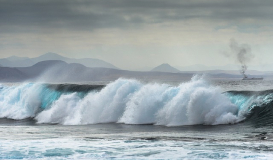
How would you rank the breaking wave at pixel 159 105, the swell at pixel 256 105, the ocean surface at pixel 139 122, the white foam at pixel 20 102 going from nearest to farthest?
the ocean surface at pixel 139 122 < the swell at pixel 256 105 < the breaking wave at pixel 159 105 < the white foam at pixel 20 102

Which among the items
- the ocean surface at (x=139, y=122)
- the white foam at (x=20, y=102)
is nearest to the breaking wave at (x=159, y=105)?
the ocean surface at (x=139, y=122)

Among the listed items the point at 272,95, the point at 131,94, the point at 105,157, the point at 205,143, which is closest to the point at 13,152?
the point at 105,157

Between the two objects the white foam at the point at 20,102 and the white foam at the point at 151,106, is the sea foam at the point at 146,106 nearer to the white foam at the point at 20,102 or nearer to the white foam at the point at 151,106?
the white foam at the point at 151,106

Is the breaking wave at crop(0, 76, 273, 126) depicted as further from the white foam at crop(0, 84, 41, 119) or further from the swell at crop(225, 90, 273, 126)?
the white foam at crop(0, 84, 41, 119)

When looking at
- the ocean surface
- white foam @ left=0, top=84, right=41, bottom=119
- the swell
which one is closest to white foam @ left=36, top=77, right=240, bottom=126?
the ocean surface

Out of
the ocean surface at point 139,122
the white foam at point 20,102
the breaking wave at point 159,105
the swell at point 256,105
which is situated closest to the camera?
the ocean surface at point 139,122

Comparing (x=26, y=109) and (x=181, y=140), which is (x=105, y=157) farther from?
(x=26, y=109)

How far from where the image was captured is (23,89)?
43531mm

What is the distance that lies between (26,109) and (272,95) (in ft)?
67.3

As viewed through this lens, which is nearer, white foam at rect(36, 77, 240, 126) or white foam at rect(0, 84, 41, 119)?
white foam at rect(36, 77, 240, 126)

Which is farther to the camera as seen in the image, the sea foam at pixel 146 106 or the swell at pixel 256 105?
the sea foam at pixel 146 106

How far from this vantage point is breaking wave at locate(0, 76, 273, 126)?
27.4m

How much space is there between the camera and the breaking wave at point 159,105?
2736 cm

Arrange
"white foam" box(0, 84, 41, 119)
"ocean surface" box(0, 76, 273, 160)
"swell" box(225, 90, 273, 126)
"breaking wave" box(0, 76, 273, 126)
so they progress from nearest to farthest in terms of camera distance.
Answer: "ocean surface" box(0, 76, 273, 160), "swell" box(225, 90, 273, 126), "breaking wave" box(0, 76, 273, 126), "white foam" box(0, 84, 41, 119)
